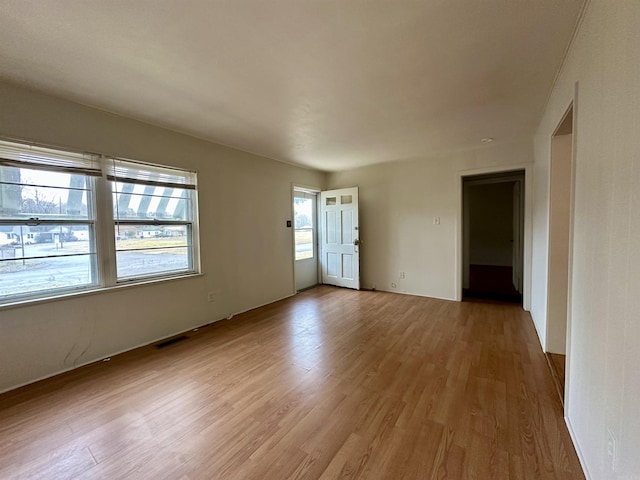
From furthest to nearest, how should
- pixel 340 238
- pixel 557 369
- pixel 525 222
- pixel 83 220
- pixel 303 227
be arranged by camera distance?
1. pixel 303 227
2. pixel 340 238
3. pixel 525 222
4. pixel 83 220
5. pixel 557 369

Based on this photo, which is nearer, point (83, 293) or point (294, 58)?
point (294, 58)

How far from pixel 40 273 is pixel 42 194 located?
68 cm

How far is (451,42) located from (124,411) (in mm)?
3291

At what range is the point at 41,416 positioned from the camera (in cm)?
192

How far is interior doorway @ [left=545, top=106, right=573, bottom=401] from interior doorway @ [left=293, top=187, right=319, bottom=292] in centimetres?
372

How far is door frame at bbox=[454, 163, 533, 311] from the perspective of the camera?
3814 mm

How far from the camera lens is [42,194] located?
2.40m

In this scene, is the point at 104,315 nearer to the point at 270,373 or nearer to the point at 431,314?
the point at 270,373

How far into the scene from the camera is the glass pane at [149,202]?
2891 mm

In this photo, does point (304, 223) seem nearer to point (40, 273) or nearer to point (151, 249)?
point (151, 249)

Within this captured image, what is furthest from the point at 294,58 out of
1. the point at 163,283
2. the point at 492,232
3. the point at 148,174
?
the point at 492,232

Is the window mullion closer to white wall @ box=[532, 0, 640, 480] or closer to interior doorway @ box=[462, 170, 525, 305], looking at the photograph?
white wall @ box=[532, 0, 640, 480]

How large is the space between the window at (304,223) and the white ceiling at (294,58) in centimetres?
246

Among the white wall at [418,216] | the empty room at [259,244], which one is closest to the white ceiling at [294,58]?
the empty room at [259,244]
